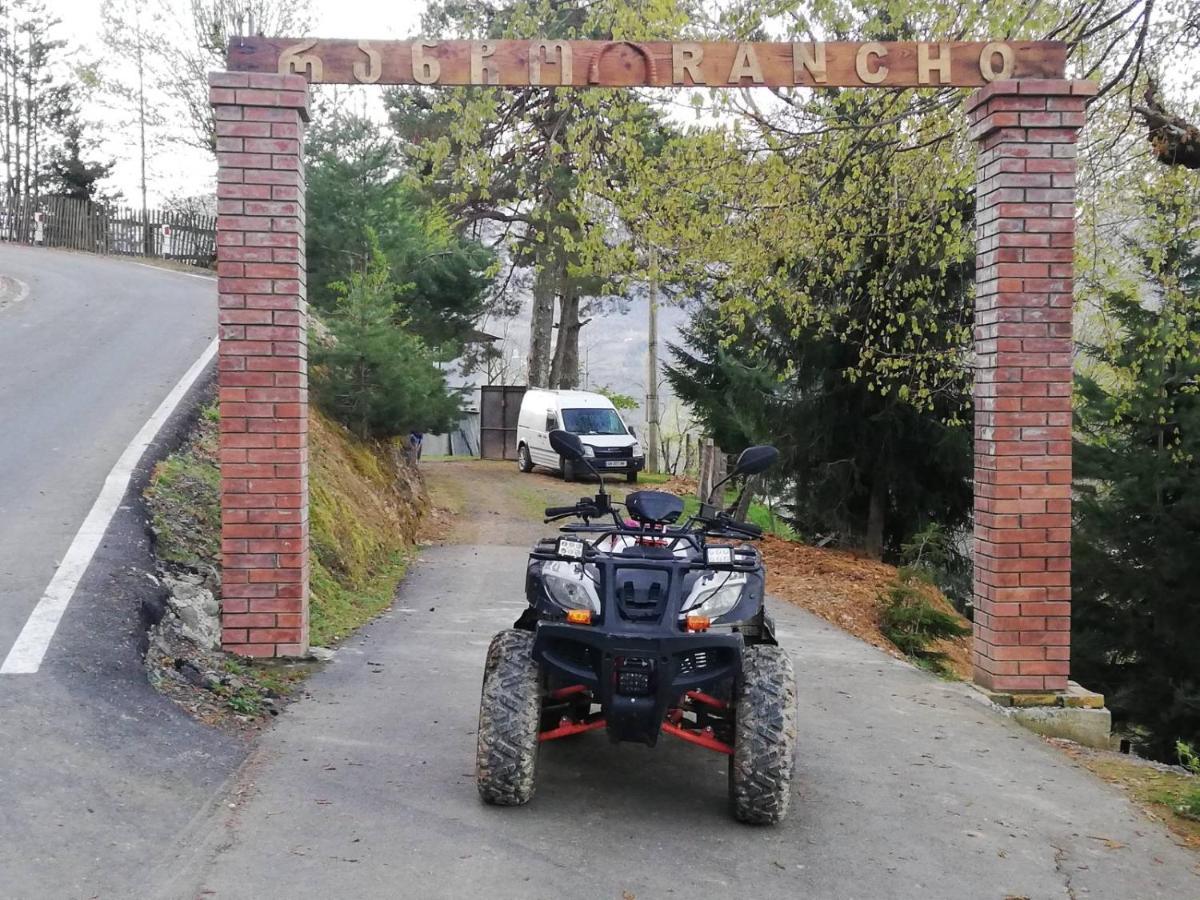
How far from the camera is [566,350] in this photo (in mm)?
34562

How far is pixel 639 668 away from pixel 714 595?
456 mm

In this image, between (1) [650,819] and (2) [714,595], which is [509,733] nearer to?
(1) [650,819]

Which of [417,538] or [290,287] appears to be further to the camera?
[417,538]

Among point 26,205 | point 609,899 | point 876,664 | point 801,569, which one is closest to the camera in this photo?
point 609,899

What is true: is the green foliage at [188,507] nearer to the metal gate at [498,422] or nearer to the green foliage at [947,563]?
the green foliage at [947,563]

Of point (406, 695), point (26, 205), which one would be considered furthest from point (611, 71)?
point (26, 205)

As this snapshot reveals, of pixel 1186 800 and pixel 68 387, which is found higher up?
pixel 68 387

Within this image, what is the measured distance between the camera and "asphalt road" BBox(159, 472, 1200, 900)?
4141 millimetres

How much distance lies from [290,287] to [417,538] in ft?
28.9

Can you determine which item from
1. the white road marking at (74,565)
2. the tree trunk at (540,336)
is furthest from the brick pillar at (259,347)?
the tree trunk at (540,336)

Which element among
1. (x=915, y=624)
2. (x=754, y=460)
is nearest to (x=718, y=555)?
(x=754, y=460)

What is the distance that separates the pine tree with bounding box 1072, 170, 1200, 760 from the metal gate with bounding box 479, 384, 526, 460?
2075cm

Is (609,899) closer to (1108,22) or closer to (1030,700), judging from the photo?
(1030,700)

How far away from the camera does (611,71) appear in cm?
706
